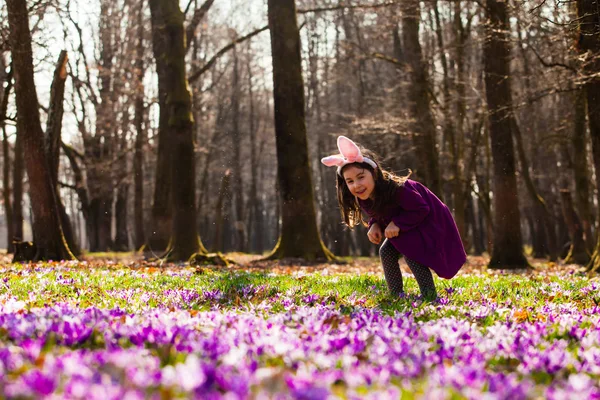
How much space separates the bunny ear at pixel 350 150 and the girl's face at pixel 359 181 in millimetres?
84

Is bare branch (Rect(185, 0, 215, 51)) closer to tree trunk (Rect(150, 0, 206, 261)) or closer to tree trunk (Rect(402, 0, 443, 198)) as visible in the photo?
tree trunk (Rect(150, 0, 206, 261))

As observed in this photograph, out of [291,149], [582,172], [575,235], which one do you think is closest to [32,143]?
[291,149]

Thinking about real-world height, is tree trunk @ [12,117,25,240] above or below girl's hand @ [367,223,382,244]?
above

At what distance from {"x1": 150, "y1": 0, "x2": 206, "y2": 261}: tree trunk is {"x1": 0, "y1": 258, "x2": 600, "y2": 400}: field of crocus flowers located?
10.1 m

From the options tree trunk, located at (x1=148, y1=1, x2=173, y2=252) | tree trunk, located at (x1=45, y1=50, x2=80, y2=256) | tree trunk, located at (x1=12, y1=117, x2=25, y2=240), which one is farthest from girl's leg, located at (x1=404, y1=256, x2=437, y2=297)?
tree trunk, located at (x1=12, y1=117, x2=25, y2=240)

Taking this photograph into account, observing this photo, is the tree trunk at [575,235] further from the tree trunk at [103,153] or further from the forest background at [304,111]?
the tree trunk at [103,153]

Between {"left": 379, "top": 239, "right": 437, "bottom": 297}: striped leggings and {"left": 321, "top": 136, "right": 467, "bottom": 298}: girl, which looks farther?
{"left": 379, "top": 239, "right": 437, "bottom": 297}: striped leggings

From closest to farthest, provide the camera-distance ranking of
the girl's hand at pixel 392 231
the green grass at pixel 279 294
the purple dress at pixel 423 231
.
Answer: the green grass at pixel 279 294
the girl's hand at pixel 392 231
the purple dress at pixel 423 231

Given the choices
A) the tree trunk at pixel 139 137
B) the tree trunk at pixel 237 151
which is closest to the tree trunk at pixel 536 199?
the tree trunk at pixel 139 137

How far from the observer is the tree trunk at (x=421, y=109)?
72.6 ft

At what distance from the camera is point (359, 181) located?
5977mm

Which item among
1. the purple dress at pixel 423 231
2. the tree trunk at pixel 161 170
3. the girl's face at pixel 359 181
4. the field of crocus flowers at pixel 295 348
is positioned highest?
the tree trunk at pixel 161 170

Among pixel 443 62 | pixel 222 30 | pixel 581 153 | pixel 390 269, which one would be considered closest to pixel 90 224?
pixel 222 30

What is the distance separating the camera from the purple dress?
603 cm
